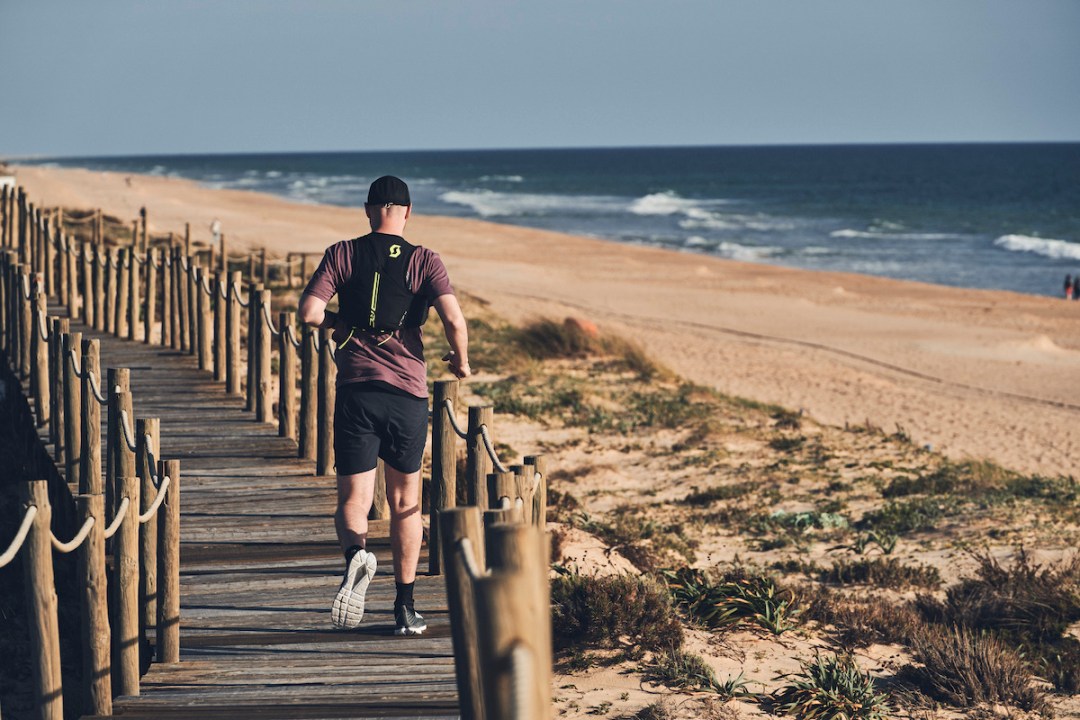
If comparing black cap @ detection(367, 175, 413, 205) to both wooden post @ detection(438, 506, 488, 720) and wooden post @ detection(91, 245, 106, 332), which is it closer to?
wooden post @ detection(438, 506, 488, 720)

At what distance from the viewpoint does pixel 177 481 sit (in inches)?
186

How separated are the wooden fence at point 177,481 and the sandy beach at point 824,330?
8.50 metres

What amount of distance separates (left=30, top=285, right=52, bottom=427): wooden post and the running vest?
15.9ft

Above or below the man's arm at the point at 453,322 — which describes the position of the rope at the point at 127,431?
below

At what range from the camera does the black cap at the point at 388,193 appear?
464 centimetres

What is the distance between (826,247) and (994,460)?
3480 centimetres

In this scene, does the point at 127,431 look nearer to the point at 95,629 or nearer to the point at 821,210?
the point at 95,629

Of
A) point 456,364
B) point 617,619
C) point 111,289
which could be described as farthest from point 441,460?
point 111,289

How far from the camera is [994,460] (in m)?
13.7

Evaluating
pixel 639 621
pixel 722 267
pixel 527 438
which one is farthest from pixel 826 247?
pixel 639 621

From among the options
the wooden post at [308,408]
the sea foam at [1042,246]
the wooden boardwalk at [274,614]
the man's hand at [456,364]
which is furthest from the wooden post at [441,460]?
the sea foam at [1042,246]

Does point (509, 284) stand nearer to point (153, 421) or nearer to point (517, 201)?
point (153, 421)

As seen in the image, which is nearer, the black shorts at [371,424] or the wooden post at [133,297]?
the black shorts at [371,424]

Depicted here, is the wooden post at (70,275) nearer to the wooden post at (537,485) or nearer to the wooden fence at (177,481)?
the wooden fence at (177,481)
